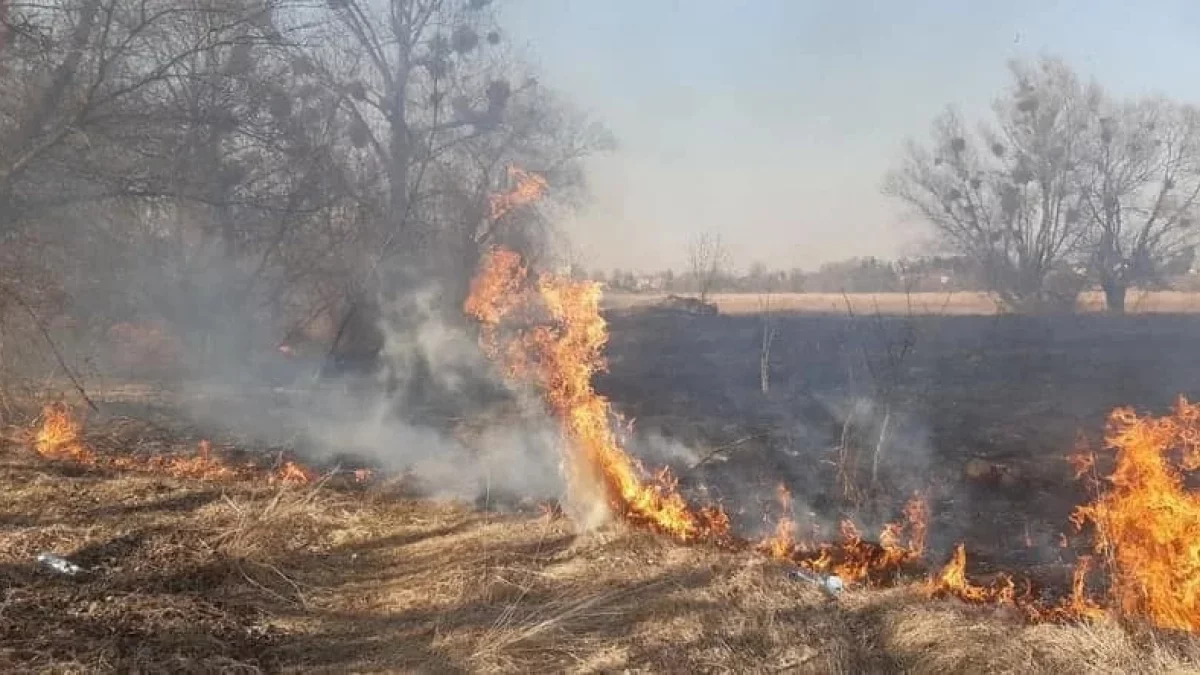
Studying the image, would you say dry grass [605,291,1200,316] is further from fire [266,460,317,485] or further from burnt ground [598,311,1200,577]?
fire [266,460,317,485]

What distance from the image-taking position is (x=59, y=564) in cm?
562

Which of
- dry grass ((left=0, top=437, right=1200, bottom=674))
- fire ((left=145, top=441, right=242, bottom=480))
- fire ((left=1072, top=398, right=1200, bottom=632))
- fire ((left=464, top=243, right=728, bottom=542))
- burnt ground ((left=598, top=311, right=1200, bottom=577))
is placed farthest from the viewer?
burnt ground ((left=598, top=311, right=1200, bottom=577))

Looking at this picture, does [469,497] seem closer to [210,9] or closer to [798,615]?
[798,615]

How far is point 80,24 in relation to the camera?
10.2 metres

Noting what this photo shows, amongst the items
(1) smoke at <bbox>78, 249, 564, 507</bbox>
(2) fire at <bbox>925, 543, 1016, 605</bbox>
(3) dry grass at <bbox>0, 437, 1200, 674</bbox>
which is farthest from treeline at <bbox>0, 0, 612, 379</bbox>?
(2) fire at <bbox>925, 543, 1016, 605</bbox>

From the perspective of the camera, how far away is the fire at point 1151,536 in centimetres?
525

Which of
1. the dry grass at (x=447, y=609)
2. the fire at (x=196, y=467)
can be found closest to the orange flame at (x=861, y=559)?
the dry grass at (x=447, y=609)

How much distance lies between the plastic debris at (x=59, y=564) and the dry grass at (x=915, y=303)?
23.1 m

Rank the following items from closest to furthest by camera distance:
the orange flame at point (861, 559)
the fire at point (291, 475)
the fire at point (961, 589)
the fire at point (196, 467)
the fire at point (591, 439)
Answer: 1. the fire at point (961, 589)
2. the orange flame at point (861, 559)
3. the fire at point (591, 439)
4. the fire at point (291, 475)
5. the fire at point (196, 467)

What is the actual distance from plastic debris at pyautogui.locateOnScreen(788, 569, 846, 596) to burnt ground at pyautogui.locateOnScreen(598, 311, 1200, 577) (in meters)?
1.83

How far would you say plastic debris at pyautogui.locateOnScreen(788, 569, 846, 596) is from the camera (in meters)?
5.52

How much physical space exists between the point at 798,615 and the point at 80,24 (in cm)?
989

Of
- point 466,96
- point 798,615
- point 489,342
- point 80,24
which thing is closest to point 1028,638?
point 798,615

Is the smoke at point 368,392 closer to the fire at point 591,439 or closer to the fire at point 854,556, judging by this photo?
the fire at point 591,439
